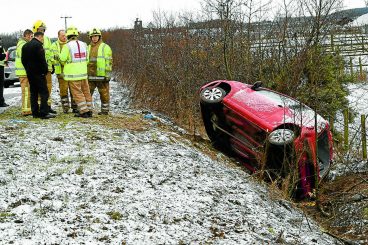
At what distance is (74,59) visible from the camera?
32.0 ft

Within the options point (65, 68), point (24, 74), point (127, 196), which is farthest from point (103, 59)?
point (127, 196)

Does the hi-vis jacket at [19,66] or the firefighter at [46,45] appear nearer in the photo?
the firefighter at [46,45]

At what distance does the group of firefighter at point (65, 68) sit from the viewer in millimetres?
9594

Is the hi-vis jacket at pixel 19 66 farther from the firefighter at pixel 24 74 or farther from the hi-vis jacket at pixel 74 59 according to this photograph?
the hi-vis jacket at pixel 74 59

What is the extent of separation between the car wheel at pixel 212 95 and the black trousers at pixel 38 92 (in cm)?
306

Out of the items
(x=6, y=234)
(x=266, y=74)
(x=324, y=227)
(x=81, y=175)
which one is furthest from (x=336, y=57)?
(x=6, y=234)

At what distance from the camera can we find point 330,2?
9383mm

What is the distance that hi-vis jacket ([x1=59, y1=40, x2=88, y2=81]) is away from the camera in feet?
31.9

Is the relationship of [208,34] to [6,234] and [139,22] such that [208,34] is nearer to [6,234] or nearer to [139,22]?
[139,22]

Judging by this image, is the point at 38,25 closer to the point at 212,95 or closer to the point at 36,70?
the point at 36,70

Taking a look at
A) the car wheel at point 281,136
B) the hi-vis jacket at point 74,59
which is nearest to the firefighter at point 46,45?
the hi-vis jacket at point 74,59

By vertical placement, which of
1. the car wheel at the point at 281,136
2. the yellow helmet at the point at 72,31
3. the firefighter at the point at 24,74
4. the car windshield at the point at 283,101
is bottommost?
the car wheel at the point at 281,136

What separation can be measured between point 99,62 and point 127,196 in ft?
15.6

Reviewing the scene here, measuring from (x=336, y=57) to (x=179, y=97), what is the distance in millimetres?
6058
